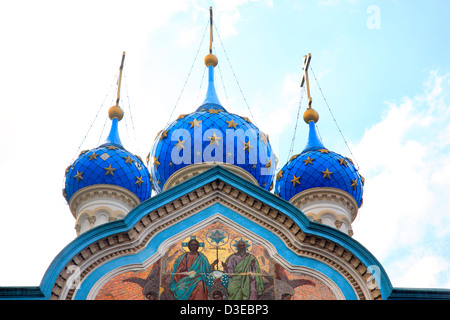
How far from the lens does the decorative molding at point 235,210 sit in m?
10.5

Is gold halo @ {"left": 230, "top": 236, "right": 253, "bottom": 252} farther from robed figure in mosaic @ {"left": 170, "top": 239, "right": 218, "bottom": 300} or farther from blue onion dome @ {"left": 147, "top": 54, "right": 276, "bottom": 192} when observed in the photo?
blue onion dome @ {"left": 147, "top": 54, "right": 276, "bottom": 192}

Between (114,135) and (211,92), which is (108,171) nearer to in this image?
(114,135)

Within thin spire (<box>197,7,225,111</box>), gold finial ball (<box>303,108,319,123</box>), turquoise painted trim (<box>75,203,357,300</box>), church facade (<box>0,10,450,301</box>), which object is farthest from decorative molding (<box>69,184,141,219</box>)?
turquoise painted trim (<box>75,203,357,300</box>)

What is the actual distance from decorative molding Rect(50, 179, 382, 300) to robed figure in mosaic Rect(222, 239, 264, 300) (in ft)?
1.86

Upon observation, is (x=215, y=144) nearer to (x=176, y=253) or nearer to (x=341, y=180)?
(x=341, y=180)

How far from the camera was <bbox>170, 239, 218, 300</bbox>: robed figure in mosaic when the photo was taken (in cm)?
1026

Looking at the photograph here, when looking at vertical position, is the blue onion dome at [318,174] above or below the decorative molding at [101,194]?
above

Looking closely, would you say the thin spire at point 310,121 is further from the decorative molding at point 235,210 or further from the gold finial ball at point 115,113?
the decorative molding at point 235,210

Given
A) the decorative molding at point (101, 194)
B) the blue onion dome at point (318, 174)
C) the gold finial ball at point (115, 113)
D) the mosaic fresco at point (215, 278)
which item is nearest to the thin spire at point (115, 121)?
the gold finial ball at point (115, 113)

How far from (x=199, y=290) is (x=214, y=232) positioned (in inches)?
38.8

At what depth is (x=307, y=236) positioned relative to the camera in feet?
35.8

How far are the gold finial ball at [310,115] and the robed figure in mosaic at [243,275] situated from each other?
24.5 feet

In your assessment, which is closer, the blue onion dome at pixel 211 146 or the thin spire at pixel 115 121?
the blue onion dome at pixel 211 146
